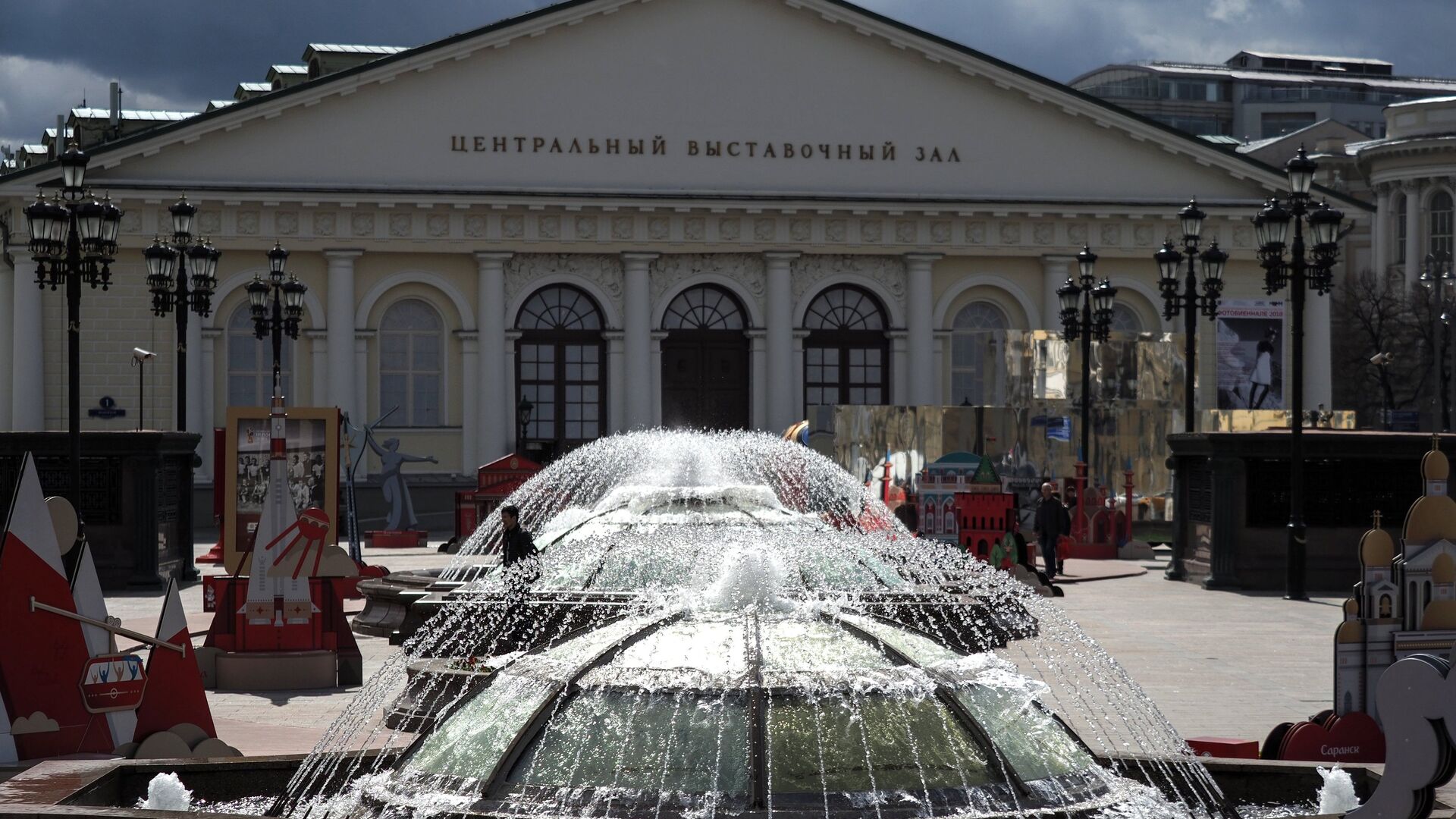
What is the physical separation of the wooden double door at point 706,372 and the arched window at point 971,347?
18.0 feet

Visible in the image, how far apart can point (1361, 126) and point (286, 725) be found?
116364 millimetres

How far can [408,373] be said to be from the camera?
1764 inches

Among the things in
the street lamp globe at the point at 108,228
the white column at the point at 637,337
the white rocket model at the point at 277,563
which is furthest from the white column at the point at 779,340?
the white rocket model at the point at 277,563

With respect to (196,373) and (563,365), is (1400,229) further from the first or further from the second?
(196,373)

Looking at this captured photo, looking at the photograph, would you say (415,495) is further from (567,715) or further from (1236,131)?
(1236,131)

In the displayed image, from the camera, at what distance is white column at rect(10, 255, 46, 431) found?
140ft

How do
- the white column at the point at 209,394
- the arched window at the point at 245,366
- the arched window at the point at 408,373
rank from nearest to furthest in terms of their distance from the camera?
the white column at the point at 209,394 → the arched window at the point at 245,366 → the arched window at the point at 408,373

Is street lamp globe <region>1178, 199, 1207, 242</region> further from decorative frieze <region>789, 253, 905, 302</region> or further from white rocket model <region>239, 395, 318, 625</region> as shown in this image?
white rocket model <region>239, 395, 318, 625</region>

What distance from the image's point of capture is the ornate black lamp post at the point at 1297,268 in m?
22.1

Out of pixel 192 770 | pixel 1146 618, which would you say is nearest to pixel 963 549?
pixel 1146 618

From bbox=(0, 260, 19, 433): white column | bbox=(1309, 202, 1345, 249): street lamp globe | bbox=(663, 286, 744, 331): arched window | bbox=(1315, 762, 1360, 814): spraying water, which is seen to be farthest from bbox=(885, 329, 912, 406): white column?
bbox=(1315, 762, 1360, 814): spraying water

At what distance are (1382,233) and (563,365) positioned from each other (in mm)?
49996

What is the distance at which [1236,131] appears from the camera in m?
119

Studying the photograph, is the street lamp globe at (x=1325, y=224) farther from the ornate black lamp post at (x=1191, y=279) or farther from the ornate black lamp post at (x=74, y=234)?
the ornate black lamp post at (x=74, y=234)
